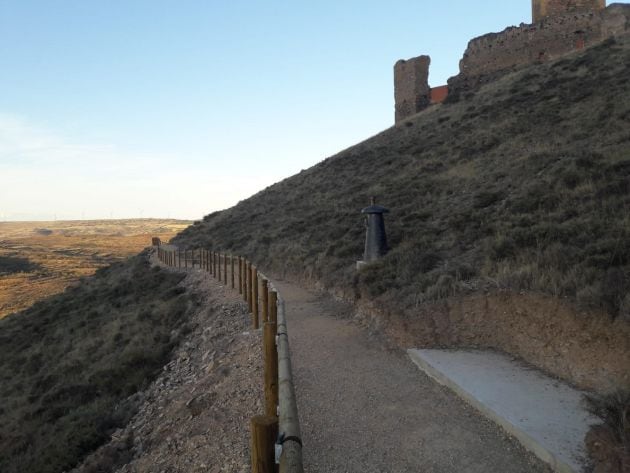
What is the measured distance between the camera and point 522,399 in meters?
4.83

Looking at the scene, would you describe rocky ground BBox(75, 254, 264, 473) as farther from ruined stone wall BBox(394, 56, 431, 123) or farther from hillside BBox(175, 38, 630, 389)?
ruined stone wall BBox(394, 56, 431, 123)

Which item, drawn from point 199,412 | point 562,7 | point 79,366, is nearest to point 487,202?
point 199,412

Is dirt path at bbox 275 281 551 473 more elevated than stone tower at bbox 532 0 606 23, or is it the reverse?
stone tower at bbox 532 0 606 23

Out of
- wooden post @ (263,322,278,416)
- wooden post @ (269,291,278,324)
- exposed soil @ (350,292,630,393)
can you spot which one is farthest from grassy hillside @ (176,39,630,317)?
wooden post @ (263,322,278,416)

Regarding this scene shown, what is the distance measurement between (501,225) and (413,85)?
98.0 feet

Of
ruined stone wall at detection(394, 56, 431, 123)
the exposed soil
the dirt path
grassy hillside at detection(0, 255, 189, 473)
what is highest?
ruined stone wall at detection(394, 56, 431, 123)

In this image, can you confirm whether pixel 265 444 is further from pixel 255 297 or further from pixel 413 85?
pixel 413 85

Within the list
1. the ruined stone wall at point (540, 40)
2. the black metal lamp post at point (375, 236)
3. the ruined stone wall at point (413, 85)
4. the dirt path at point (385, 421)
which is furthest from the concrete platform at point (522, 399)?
the ruined stone wall at point (413, 85)

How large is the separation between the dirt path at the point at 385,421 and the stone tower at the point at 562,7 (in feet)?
104

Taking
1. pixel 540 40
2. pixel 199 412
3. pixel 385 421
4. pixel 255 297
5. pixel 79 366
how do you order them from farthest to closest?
pixel 540 40 < pixel 79 366 < pixel 255 297 < pixel 199 412 < pixel 385 421

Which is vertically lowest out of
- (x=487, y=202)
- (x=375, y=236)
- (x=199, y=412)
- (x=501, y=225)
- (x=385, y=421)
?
(x=199, y=412)

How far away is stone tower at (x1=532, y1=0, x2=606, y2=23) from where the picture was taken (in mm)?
29641

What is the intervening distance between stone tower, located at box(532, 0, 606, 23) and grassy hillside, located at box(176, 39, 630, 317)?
4.03m

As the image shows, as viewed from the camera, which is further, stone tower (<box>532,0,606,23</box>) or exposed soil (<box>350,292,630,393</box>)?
stone tower (<box>532,0,606,23</box>)
